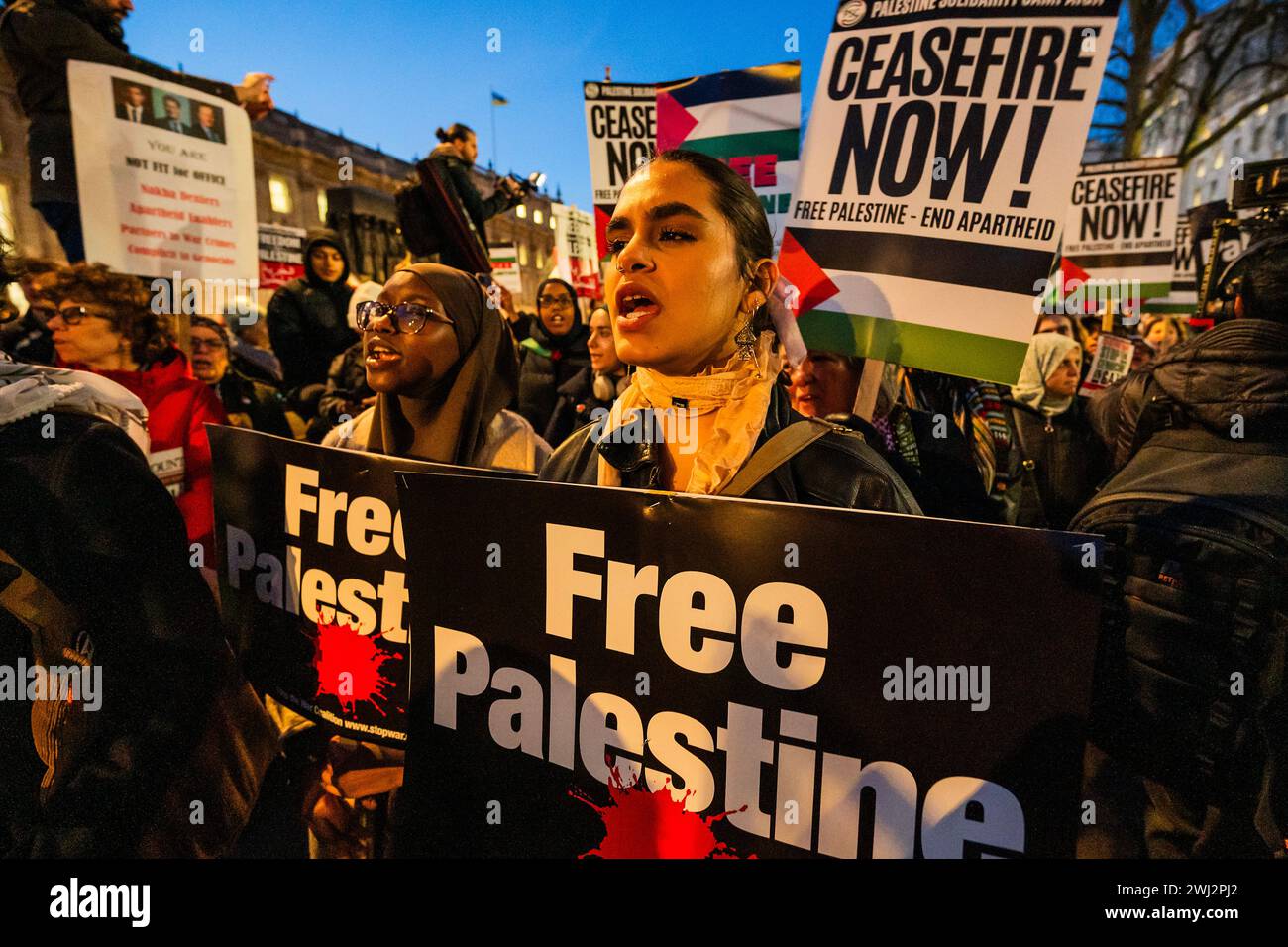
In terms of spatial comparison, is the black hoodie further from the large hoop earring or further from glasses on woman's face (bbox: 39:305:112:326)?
the large hoop earring

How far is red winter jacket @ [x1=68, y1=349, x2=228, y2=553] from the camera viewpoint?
2.82 metres

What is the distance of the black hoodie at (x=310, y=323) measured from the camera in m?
5.25

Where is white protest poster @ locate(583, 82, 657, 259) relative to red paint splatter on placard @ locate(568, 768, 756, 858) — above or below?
above

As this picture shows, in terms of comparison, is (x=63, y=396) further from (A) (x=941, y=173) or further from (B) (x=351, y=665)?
(A) (x=941, y=173)

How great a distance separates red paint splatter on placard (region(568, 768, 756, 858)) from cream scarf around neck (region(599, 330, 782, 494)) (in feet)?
2.15

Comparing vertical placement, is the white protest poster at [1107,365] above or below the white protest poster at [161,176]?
below

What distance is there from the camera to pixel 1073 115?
2.30 metres

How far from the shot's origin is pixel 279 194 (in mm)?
34500

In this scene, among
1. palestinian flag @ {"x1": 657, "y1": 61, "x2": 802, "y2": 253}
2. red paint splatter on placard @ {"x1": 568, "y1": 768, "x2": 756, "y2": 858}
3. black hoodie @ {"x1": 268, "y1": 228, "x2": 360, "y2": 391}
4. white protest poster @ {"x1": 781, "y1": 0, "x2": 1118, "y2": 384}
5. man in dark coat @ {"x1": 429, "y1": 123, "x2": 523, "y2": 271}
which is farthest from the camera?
black hoodie @ {"x1": 268, "y1": 228, "x2": 360, "y2": 391}

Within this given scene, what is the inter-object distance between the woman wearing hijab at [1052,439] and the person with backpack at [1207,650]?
7.15 feet
